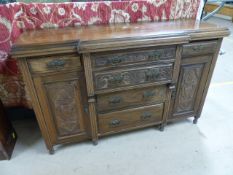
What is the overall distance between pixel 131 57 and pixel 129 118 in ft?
1.76

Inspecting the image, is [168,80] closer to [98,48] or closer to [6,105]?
[98,48]

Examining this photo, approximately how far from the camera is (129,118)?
1.45 meters

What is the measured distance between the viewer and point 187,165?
1.33m

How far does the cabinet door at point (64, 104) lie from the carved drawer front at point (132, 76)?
0.13m

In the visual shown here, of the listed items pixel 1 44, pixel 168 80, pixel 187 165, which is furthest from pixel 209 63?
pixel 1 44

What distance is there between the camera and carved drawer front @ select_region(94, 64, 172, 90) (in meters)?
1.18

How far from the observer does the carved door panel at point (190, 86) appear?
135cm

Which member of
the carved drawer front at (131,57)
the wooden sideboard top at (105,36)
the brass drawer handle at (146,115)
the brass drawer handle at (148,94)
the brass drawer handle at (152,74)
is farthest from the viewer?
the brass drawer handle at (146,115)

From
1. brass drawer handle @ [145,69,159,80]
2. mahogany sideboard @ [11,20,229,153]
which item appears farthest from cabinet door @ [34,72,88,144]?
brass drawer handle @ [145,69,159,80]

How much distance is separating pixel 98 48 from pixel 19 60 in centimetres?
46

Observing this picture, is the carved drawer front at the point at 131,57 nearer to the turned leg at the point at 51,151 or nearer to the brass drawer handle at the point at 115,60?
the brass drawer handle at the point at 115,60

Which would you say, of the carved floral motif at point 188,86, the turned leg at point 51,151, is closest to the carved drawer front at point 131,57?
the carved floral motif at point 188,86

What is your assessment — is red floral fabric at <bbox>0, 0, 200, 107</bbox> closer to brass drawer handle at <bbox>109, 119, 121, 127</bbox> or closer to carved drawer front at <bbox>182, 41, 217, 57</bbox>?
carved drawer front at <bbox>182, 41, 217, 57</bbox>

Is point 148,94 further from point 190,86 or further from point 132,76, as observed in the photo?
point 190,86
